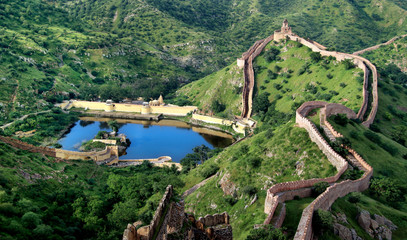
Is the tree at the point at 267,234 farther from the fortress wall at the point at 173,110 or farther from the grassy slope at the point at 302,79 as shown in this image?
the fortress wall at the point at 173,110

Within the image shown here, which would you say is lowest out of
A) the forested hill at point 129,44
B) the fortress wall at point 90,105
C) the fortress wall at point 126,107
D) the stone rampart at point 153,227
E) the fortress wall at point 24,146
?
the stone rampart at point 153,227

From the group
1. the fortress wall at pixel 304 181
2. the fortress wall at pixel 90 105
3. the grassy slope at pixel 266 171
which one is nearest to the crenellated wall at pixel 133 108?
the fortress wall at pixel 90 105

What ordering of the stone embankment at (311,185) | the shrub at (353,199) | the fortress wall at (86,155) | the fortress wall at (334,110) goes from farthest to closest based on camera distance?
the fortress wall at (86,155) → the fortress wall at (334,110) → the shrub at (353,199) → the stone embankment at (311,185)

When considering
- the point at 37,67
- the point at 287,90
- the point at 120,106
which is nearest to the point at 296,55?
the point at 287,90

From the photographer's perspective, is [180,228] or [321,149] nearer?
[180,228]

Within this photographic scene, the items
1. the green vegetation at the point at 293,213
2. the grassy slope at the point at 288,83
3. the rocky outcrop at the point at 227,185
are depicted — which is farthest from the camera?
the grassy slope at the point at 288,83

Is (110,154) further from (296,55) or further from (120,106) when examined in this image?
(296,55)

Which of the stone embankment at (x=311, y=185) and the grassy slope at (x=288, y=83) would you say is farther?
the grassy slope at (x=288, y=83)

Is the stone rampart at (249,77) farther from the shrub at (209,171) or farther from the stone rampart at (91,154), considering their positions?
the shrub at (209,171)

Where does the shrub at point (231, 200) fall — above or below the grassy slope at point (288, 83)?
below
